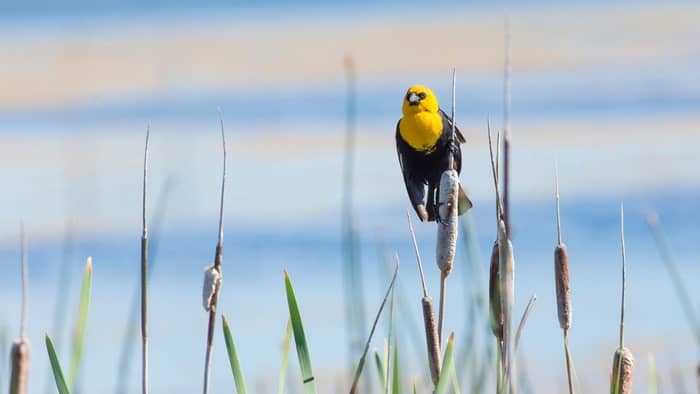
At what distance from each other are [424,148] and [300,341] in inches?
67.0

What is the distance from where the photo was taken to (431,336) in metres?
2.23

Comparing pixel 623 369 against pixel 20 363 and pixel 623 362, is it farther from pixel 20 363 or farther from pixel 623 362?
pixel 20 363

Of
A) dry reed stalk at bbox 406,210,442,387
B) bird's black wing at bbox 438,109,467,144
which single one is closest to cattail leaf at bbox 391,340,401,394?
dry reed stalk at bbox 406,210,442,387

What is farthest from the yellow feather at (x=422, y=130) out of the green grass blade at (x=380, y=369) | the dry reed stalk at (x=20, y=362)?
the dry reed stalk at (x=20, y=362)

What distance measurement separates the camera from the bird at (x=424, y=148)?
3.80 meters

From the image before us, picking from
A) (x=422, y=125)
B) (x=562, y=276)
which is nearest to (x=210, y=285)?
(x=562, y=276)

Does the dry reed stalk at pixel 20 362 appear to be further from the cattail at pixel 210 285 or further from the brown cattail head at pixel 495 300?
the brown cattail head at pixel 495 300

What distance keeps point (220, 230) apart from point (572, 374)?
1.00 meters

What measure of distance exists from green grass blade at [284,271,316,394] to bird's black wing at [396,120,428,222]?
47.1 inches

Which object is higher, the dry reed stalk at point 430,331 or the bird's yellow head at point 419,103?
the bird's yellow head at point 419,103

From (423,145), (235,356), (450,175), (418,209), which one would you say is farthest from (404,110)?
(235,356)

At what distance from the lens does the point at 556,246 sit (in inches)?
88.5

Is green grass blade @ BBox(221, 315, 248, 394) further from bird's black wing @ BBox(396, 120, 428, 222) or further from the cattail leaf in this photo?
bird's black wing @ BBox(396, 120, 428, 222)

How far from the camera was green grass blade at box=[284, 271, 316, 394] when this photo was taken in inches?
89.0
